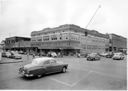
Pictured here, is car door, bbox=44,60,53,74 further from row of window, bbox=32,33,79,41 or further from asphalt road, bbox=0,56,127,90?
row of window, bbox=32,33,79,41

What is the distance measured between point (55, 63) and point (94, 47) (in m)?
45.0

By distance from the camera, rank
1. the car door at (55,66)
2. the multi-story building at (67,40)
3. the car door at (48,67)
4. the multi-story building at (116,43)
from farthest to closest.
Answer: the multi-story building at (116,43), the multi-story building at (67,40), the car door at (55,66), the car door at (48,67)

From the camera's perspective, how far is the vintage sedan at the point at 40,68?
26.4 ft

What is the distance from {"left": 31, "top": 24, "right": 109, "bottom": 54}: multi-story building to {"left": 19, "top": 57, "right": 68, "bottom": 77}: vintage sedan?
2524 cm

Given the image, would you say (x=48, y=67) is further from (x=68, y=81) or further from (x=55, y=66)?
(x=68, y=81)

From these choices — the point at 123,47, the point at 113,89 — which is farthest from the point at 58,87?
Result: the point at 123,47

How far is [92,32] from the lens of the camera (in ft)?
171

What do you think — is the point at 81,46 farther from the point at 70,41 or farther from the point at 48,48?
the point at 48,48

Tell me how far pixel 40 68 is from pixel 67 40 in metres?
32.5

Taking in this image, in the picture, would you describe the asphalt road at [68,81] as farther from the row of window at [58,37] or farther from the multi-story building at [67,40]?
the row of window at [58,37]

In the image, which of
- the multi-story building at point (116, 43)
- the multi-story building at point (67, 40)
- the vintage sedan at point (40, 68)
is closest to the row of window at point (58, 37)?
the multi-story building at point (67, 40)

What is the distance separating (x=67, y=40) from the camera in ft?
134

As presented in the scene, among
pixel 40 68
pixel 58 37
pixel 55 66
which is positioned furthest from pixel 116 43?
pixel 40 68

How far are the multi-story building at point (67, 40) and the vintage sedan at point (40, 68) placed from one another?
994 inches
